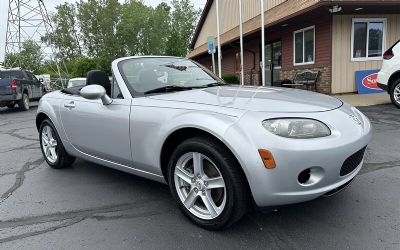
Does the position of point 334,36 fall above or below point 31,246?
above

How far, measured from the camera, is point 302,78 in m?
13.5

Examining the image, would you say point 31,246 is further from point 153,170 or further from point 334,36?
point 334,36

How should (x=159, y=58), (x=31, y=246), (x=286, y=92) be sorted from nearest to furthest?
(x=31, y=246) < (x=286, y=92) < (x=159, y=58)

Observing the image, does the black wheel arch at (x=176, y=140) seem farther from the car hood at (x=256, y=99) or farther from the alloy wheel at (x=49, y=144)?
the alloy wheel at (x=49, y=144)

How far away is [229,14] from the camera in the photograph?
23922mm

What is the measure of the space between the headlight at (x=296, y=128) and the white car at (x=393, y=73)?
7272mm

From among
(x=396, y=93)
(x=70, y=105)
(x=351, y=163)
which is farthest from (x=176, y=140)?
(x=396, y=93)

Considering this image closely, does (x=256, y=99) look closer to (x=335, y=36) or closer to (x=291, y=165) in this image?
(x=291, y=165)

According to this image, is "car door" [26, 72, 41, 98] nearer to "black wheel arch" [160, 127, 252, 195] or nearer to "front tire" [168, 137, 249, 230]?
"black wheel arch" [160, 127, 252, 195]

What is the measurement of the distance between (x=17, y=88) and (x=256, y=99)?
47.0 feet

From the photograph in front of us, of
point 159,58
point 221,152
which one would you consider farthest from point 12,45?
point 221,152

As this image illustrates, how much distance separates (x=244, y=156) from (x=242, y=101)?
625 millimetres

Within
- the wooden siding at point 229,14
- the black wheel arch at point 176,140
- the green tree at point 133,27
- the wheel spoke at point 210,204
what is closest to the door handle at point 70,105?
the black wheel arch at point 176,140

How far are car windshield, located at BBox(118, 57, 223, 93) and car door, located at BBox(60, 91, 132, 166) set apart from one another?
0.32 metres
